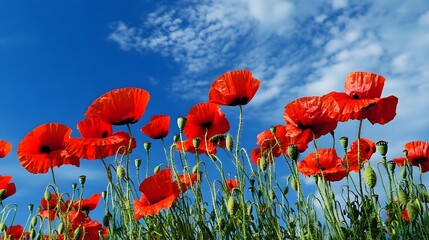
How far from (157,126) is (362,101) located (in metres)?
1.32

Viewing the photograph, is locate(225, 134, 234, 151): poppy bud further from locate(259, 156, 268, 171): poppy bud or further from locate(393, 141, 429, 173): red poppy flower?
locate(393, 141, 429, 173): red poppy flower

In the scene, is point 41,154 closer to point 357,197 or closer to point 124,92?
point 124,92

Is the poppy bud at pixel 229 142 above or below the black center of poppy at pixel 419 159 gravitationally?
below

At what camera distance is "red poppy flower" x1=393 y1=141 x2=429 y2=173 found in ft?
13.0

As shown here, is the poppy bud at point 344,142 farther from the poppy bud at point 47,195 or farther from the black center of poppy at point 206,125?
the poppy bud at point 47,195

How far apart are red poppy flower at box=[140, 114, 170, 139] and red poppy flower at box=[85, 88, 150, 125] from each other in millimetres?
668

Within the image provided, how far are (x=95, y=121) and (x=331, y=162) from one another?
1456mm

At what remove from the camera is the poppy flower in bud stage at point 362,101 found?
284cm

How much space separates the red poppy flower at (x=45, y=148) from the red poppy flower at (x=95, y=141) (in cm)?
34

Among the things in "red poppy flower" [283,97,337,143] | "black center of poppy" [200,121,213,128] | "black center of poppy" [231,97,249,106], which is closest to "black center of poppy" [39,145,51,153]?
"black center of poppy" [200,121,213,128]

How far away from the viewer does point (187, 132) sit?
3488mm

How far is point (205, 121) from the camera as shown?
3.45 meters

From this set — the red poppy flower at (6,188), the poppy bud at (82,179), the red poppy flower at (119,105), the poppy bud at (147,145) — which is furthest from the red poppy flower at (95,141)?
the red poppy flower at (6,188)

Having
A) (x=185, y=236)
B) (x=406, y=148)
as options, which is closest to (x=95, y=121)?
(x=185, y=236)
